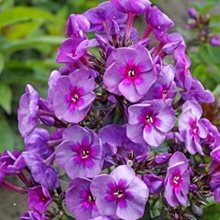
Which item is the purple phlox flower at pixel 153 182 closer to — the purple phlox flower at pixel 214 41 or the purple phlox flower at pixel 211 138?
the purple phlox flower at pixel 211 138

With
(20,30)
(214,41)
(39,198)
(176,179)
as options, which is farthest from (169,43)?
(20,30)

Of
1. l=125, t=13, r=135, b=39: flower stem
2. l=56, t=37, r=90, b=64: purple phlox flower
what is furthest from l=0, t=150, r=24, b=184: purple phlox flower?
l=125, t=13, r=135, b=39: flower stem

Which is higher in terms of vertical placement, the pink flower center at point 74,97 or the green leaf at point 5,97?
the pink flower center at point 74,97

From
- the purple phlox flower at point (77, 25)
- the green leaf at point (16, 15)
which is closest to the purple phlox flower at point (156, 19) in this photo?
the purple phlox flower at point (77, 25)

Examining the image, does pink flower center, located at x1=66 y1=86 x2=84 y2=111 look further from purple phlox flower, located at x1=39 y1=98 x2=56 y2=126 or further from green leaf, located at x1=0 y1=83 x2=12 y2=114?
green leaf, located at x1=0 y1=83 x2=12 y2=114

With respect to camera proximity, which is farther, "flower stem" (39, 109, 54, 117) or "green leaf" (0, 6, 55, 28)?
"green leaf" (0, 6, 55, 28)

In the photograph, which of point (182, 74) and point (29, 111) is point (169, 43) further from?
point (29, 111)

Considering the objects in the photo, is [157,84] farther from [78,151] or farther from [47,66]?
[47,66]
